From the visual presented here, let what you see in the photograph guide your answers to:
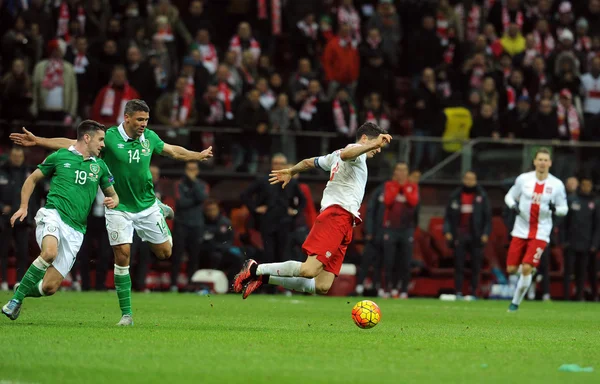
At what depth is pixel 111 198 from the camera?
12.0 m

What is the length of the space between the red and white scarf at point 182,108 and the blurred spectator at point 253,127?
1.04 metres

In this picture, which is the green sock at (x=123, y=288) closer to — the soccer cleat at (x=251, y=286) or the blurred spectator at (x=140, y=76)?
the soccer cleat at (x=251, y=286)

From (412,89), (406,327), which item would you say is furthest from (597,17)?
(406,327)

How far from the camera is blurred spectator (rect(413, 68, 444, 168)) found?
25.2m

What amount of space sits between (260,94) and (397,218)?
392cm

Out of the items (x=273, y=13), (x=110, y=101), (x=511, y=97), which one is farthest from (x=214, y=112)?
(x=511, y=97)

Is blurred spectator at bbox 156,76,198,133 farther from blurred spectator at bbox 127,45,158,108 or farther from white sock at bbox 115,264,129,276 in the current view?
white sock at bbox 115,264,129,276

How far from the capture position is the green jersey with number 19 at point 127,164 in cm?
1258

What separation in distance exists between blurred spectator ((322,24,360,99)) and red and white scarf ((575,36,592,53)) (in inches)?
263

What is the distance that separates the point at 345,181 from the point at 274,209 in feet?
31.6

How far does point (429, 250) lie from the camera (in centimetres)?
2456

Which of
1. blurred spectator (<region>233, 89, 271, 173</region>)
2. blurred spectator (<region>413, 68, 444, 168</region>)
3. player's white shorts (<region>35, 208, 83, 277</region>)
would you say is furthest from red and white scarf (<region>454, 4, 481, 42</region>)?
player's white shorts (<region>35, 208, 83, 277</region>)

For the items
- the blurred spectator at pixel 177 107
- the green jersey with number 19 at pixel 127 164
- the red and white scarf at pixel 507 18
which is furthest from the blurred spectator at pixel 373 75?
the green jersey with number 19 at pixel 127 164

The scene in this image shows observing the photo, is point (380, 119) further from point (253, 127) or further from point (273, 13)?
point (273, 13)
